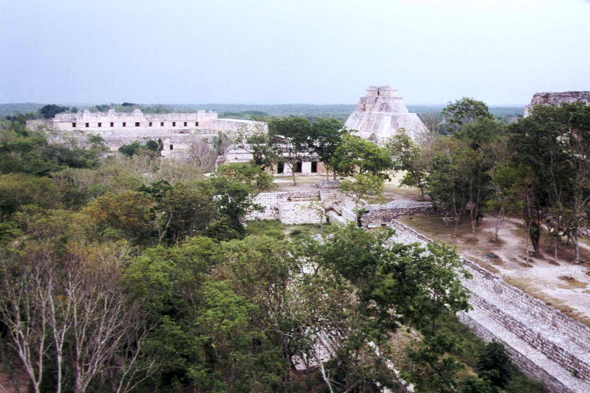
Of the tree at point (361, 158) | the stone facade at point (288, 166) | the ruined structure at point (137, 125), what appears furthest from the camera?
the ruined structure at point (137, 125)

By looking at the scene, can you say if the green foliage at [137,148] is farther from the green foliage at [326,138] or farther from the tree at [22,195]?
the tree at [22,195]

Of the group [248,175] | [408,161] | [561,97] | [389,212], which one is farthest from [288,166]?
[561,97]

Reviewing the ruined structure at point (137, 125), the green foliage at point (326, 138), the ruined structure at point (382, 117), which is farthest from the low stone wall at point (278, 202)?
the ruined structure at point (137, 125)

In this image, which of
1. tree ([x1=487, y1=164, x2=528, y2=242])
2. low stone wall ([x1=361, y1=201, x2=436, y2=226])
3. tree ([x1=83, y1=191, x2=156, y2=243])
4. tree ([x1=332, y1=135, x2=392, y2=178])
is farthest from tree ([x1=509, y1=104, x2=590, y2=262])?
tree ([x1=83, y1=191, x2=156, y2=243])

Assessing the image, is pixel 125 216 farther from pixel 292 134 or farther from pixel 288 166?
pixel 288 166

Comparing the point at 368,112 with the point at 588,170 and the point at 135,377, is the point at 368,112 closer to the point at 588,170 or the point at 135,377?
the point at 588,170

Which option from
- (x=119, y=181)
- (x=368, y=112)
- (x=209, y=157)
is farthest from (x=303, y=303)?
(x=368, y=112)
